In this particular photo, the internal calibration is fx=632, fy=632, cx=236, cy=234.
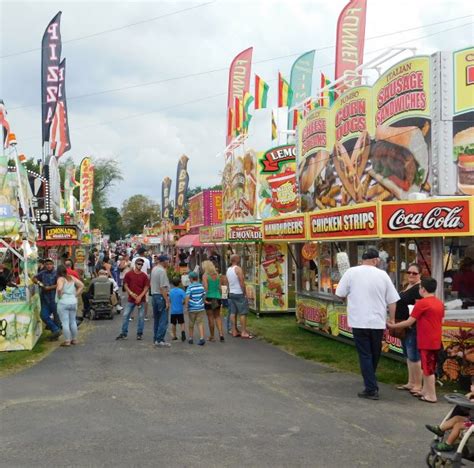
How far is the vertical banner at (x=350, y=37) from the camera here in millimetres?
15344

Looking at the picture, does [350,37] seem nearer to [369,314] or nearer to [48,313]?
[48,313]

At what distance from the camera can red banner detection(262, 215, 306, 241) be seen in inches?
523

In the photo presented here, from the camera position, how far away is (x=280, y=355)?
36.6ft

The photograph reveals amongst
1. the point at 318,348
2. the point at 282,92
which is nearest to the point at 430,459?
the point at 318,348

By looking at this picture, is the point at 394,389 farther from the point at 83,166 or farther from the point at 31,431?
the point at 83,166

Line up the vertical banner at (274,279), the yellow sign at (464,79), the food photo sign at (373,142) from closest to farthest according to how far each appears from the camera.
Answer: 1. the yellow sign at (464,79)
2. the food photo sign at (373,142)
3. the vertical banner at (274,279)

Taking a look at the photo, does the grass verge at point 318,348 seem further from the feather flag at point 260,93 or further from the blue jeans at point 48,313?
the feather flag at point 260,93

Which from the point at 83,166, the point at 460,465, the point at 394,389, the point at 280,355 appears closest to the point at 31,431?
the point at 460,465

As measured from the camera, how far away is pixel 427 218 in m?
8.55

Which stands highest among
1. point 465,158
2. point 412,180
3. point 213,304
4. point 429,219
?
point 465,158

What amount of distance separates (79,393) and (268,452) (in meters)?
3.33

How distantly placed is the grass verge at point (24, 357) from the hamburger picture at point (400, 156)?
22.2 feet

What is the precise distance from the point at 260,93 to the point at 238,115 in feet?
3.95

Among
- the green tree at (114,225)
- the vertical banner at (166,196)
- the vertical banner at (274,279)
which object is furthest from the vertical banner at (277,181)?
the green tree at (114,225)
